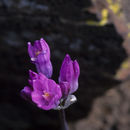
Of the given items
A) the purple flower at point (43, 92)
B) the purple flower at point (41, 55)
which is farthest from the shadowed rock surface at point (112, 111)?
the purple flower at point (43, 92)

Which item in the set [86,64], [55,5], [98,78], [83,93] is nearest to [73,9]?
[55,5]

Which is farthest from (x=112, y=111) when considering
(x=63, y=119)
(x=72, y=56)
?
(x=63, y=119)

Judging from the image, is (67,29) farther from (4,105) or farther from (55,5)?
(4,105)

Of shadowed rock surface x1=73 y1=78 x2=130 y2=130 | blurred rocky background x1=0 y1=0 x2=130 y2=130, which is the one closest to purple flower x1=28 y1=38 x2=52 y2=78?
blurred rocky background x1=0 y1=0 x2=130 y2=130

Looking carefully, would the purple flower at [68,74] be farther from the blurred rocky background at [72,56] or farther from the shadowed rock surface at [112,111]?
the shadowed rock surface at [112,111]

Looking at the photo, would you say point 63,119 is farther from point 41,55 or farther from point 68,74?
point 41,55

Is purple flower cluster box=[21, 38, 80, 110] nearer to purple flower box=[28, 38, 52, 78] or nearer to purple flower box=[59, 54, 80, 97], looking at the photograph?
purple flower box=[59, 54, 80, 97]
